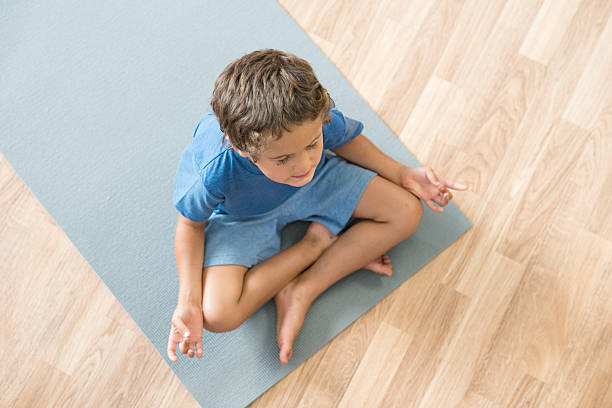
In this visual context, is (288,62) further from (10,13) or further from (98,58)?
(10,13)

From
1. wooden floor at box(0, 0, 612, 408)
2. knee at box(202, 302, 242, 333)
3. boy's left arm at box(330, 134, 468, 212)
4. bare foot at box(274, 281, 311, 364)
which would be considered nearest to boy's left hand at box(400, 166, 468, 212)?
boy's left arm at box(330, 134, 468, 212)

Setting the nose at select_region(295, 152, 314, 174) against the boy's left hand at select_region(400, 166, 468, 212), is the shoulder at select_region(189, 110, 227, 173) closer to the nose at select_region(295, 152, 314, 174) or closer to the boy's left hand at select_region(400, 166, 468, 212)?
the nose at select_region(295, 152, 314, 174)

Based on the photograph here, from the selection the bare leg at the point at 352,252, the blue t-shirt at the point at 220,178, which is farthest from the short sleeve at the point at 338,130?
the bare leg at the point at 352,252

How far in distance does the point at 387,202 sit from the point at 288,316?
0.27 metres

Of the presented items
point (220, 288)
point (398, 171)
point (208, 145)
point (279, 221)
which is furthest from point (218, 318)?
point (398, 171)

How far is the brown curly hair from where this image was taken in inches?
24.7

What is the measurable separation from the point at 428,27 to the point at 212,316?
0.72m

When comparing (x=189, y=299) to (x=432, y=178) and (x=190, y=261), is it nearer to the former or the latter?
(x=190, y=261)

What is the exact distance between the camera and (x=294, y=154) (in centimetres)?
67

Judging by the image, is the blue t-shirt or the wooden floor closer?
the blue t-shirt

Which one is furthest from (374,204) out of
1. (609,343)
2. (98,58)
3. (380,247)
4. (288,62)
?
(98,58)

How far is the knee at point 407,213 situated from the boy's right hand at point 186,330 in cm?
38

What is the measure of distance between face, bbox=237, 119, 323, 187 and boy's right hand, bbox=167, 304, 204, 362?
1.00 ft

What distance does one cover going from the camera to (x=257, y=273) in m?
0.94
